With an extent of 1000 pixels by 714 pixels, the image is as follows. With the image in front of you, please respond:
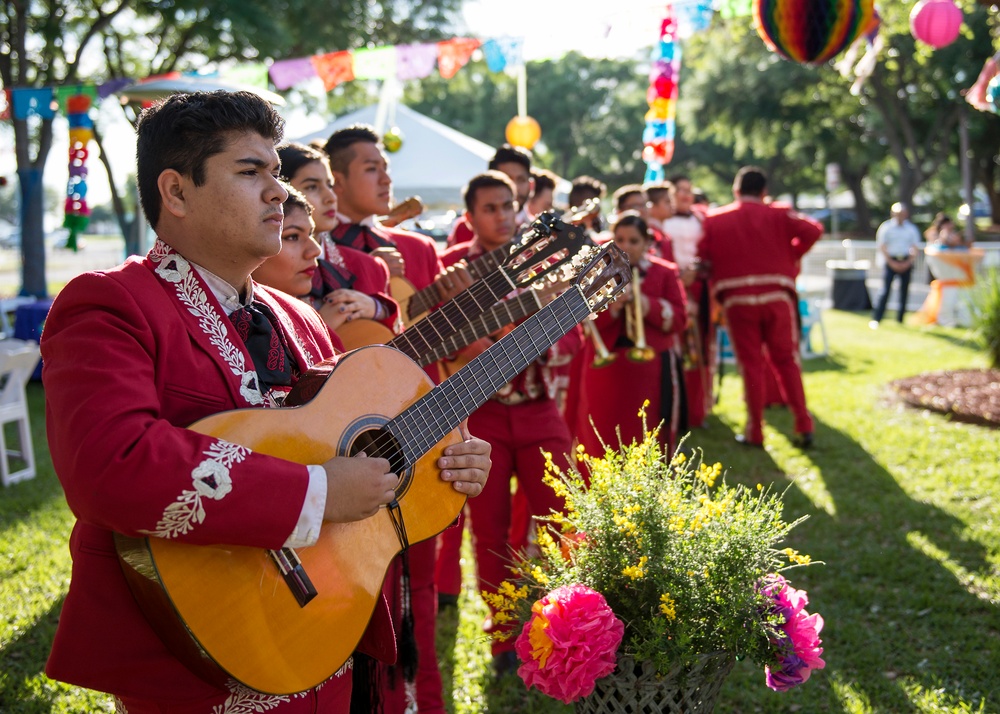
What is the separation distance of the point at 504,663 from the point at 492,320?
1.57 meters

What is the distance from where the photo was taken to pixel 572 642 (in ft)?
7.11

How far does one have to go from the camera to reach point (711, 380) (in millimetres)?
8281

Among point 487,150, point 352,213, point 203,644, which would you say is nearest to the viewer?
point 203,644

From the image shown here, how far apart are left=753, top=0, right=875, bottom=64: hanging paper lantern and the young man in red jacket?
5.58 m

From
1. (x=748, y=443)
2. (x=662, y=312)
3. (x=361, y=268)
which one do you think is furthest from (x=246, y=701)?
(x=748, y=443)

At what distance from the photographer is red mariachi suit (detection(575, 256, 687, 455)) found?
16.9 ft

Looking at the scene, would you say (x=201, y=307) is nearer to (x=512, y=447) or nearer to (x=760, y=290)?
(x=512, y=447)

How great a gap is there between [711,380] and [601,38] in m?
3.92

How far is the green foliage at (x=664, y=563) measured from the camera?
7.41 ft

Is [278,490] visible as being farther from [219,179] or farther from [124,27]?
[124,27]

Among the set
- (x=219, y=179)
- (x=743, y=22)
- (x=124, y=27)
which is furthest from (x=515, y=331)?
(x=743, y=22)

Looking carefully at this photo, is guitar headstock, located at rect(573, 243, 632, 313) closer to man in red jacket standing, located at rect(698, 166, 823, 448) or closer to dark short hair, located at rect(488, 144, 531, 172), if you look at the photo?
dark short hair, located at rect(488, 144, 531, 172)

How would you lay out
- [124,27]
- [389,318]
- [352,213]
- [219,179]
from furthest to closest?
[124,27]
[352,213]
[389,318]
[219,179]

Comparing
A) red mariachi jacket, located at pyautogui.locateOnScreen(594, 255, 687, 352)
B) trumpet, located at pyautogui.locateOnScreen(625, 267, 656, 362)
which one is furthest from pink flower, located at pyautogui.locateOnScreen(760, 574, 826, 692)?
red mariachi jacket, located at pyautogui.locateOnScreen(594, 255, 687, 352)
